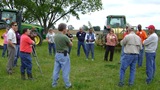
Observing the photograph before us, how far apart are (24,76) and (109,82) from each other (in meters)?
2.51

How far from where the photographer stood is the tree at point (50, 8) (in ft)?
133

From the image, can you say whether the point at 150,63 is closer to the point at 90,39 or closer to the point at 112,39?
the point at 112,39

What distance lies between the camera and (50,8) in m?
41.9

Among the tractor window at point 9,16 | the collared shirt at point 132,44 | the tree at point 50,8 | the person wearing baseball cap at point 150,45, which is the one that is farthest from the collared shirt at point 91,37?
the tree at point 50,8

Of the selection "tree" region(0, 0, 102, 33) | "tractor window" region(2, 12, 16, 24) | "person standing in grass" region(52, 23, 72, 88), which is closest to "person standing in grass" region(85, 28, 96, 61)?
"person standing in grass" region(52, 23, 72, 88)

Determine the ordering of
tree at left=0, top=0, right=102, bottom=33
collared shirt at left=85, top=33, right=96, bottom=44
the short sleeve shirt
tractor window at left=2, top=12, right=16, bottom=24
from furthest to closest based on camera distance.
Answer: tree at left=0, top=0, right=102, bottom=33 < tractor window at left=2, top=12, right=16, bottom=24 < collared shirt at left=85, top=33, right=96, bottom=44 < the short sleeve shirt

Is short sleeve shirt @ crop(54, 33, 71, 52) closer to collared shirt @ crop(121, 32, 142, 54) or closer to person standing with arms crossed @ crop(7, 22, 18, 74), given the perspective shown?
collared shirt @ crop(121, 32, 142, 54)

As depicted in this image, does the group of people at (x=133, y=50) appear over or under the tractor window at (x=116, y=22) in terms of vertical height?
under

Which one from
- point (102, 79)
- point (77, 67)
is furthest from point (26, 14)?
point (102, 79)

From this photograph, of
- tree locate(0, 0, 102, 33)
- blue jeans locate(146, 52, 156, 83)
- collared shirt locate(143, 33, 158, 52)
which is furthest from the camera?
tree locate(0, 0, 102, 33)

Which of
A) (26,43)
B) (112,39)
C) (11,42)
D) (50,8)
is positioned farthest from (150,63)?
(50,8)

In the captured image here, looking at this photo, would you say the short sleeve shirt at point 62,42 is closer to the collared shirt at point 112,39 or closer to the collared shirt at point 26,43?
the collared shirt at point 26,43

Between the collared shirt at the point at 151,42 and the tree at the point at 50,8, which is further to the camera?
the tree at the point at 50,8

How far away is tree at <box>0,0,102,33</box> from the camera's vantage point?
4069cm
